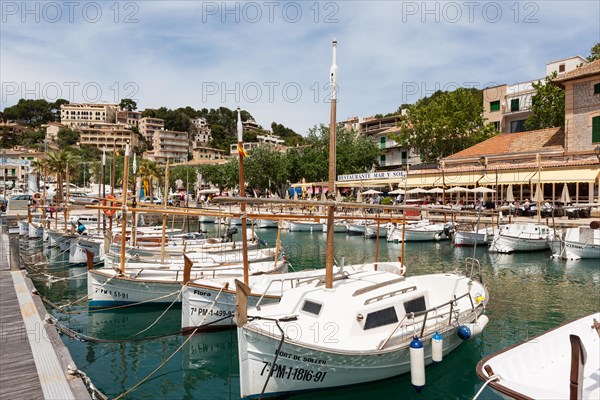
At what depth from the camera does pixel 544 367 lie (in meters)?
8.77

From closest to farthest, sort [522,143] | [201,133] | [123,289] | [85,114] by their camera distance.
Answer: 1. [123,289]
2. [522,143]
3. [85,114]
4. [201,133]

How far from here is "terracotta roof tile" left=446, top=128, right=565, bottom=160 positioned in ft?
150

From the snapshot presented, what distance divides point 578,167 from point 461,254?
16.1m

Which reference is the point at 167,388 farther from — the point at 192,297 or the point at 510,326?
the point at 510,326

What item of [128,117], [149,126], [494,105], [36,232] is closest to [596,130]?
[494,105]

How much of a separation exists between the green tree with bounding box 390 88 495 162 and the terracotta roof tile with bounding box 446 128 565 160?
7.78 meters

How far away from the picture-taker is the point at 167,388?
1159cm

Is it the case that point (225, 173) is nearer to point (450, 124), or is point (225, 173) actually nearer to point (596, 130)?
point (450, 124)

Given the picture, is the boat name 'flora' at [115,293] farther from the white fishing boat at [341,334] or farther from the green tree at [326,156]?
the green tree at [326,156]

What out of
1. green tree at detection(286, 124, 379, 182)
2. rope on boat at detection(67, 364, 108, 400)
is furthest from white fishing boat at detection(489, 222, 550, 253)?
green tree at detection(286, 124, 379, 182)

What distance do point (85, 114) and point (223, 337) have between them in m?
194

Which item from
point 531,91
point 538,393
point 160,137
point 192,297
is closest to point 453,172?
point 531,91

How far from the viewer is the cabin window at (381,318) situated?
10898 mm

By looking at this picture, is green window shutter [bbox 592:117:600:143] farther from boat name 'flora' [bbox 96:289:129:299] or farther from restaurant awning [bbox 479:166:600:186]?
boat name 'flora' [bbox 96:289:129:299]
